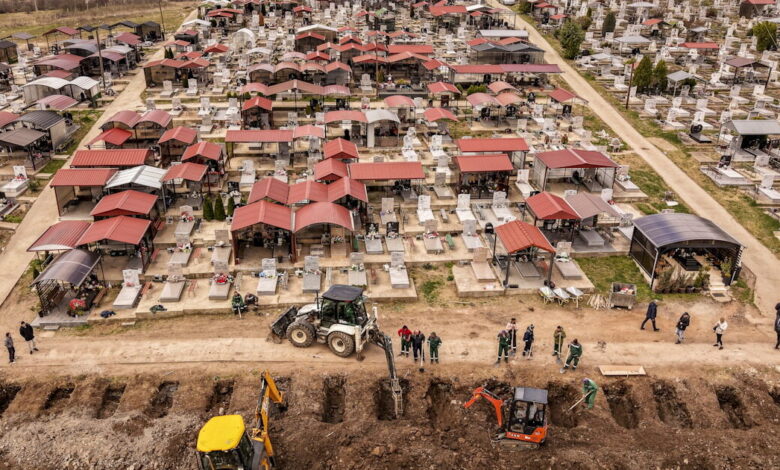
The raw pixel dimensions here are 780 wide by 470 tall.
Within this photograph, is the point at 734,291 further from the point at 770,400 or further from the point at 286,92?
the point at 286,92

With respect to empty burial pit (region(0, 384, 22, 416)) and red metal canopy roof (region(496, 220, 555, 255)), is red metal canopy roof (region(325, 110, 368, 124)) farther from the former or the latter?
empty burial pit (region(0, 384, 22, 416))

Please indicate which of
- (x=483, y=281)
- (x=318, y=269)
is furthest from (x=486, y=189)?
(x=318, y=269)

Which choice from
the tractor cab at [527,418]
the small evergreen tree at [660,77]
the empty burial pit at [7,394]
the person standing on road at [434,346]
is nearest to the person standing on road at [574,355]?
the tractor cab at [527,418]

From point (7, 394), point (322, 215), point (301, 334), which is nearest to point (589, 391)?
point (301, 334)

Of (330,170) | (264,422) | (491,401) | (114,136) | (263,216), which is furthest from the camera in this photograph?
(114,136)

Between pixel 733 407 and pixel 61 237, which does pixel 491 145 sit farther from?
pixel 61 237

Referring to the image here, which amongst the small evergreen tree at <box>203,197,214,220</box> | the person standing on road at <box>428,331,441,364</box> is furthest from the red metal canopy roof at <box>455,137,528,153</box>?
the person standing on road at <box>428,331,441,364</box>
